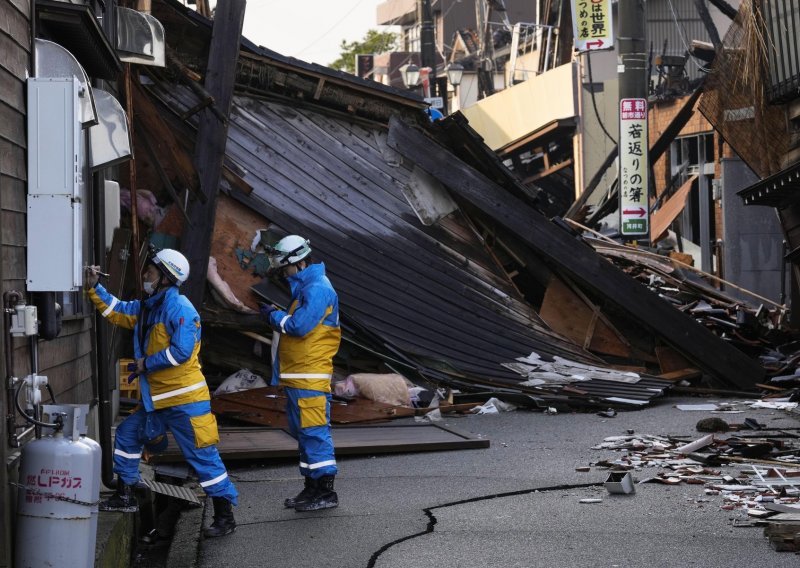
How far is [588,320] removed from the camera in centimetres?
1558

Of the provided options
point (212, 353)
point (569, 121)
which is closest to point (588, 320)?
point (212, 353)

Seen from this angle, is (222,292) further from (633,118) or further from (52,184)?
(633,118)

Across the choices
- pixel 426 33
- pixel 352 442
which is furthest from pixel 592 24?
Result: pixel 352 442

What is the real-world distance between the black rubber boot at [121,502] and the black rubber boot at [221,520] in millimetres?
491

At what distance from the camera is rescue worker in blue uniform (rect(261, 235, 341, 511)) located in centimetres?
805

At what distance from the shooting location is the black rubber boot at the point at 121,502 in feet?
23.6

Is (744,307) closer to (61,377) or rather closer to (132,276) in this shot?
(132,276)

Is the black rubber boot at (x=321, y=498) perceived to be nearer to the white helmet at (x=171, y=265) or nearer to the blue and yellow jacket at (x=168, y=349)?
the blue and yellow jacket at (x=168, y=349)

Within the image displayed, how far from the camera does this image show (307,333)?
8.12m

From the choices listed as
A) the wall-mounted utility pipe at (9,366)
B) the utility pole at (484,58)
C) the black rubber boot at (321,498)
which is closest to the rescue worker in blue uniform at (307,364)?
the black rubber boot at (321,498)

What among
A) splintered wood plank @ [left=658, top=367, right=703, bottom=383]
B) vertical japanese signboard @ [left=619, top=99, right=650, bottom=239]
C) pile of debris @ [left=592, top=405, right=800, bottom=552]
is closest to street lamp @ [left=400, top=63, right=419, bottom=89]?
vertical japanese signboard @ [left=619, top=99, right=650, bottom=239]

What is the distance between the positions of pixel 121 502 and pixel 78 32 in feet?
9.43

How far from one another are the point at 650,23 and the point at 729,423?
2210 cm

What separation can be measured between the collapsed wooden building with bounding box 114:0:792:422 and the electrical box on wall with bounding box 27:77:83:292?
6301mm
